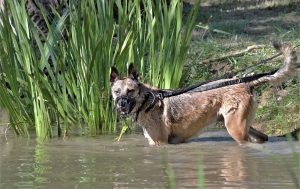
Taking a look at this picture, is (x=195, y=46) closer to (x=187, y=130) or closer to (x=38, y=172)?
(x=187, y=130)

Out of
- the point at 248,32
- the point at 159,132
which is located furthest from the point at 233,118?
the point at 248,32

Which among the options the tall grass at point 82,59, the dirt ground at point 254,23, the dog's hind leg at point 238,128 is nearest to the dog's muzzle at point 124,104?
the tall grass at point 82,59

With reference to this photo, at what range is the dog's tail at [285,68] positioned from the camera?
7.41 m

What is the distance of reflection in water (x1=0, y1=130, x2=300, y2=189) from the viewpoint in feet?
18.4

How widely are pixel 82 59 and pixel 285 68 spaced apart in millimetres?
2382

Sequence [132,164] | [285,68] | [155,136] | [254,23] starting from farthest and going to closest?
[254,23] < [155,136] < [285,68] < [132,164]

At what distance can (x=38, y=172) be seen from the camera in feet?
20.2

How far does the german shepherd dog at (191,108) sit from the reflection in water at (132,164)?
21cm

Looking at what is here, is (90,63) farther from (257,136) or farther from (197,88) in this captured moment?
(257,136)

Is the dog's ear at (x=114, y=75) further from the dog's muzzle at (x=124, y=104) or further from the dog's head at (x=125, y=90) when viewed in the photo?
the dog's muzzle at (x=124, y=104)

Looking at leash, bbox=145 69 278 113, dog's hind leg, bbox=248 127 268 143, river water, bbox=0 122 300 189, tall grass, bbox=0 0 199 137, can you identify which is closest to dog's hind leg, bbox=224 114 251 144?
river water, bbox=0 122 300 189

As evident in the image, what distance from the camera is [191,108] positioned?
7977 mm

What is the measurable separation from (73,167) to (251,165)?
1.71 metres

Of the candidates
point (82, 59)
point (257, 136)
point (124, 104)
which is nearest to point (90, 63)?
point (82, 59)
